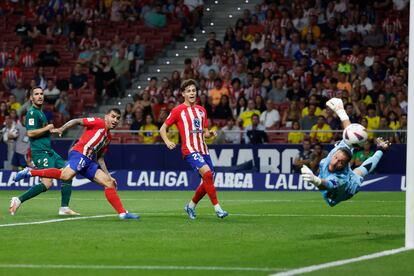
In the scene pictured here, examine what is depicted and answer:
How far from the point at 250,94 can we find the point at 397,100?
4.75 m

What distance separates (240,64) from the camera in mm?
32812

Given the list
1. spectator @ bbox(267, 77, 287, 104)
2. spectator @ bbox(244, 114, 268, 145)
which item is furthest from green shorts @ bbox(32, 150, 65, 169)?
spectator @ bbox(267, 77, 287, 104)

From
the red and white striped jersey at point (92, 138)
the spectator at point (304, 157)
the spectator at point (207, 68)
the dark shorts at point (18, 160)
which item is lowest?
the dark shorts at point (18, 160)

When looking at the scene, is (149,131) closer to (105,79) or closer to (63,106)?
(63,106)

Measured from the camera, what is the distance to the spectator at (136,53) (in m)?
35.9

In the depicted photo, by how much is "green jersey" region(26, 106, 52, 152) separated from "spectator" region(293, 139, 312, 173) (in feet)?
34.9

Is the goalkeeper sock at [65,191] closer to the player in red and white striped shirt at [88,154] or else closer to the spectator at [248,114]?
the player in red and white striped shirt at [88,154]

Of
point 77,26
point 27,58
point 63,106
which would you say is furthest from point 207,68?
point 27,58

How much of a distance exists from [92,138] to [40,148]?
64.3 inches

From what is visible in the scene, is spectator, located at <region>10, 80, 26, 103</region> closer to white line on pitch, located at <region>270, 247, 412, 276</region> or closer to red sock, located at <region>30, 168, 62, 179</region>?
red sock, located at <region>30, 168, 62, 179</region>

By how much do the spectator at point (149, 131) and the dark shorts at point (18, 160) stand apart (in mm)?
3502

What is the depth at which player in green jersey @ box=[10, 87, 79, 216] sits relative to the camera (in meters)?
18.5

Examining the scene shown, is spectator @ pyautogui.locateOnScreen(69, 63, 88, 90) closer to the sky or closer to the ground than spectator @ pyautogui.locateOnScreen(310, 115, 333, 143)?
closer to the sky

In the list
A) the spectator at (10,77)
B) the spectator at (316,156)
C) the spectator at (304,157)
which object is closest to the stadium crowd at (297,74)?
the spectator at (304,157)
